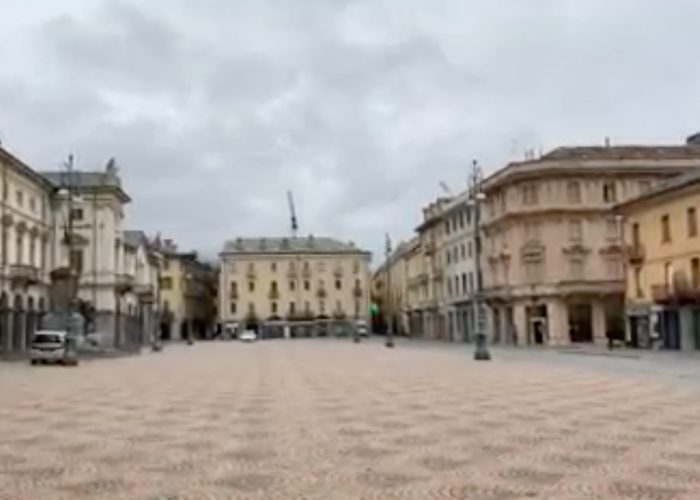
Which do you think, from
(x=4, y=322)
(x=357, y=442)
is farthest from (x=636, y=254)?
(x=357, y=442)

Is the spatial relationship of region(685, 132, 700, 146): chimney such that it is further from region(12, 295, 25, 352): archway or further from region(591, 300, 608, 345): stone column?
region(12, 295, 25, 352): archway

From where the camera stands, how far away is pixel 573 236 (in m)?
76.3

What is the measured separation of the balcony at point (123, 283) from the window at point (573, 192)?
37.9 metres

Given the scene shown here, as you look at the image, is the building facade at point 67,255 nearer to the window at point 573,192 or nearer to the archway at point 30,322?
the archway at point 30,322

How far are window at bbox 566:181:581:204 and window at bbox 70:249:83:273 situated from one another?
3839cm

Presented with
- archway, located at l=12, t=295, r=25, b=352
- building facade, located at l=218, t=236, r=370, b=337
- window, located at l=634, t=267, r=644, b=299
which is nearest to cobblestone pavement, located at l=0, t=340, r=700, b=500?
window, located at l=634, t=267, r=644, b=299

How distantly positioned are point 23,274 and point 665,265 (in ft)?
128

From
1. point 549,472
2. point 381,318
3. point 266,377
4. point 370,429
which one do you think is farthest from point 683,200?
point 381,318

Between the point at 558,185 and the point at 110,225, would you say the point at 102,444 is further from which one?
the point at 110,225

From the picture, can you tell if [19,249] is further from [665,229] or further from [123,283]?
[665,229]

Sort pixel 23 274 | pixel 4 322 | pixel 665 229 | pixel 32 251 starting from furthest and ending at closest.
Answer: pixel 32 251 < pixel 23 274 < pixel 4 322 < pixel 665 229

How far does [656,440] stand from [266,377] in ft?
67.6

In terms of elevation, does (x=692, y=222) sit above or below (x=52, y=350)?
above

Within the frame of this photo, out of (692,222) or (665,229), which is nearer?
(692,222)
